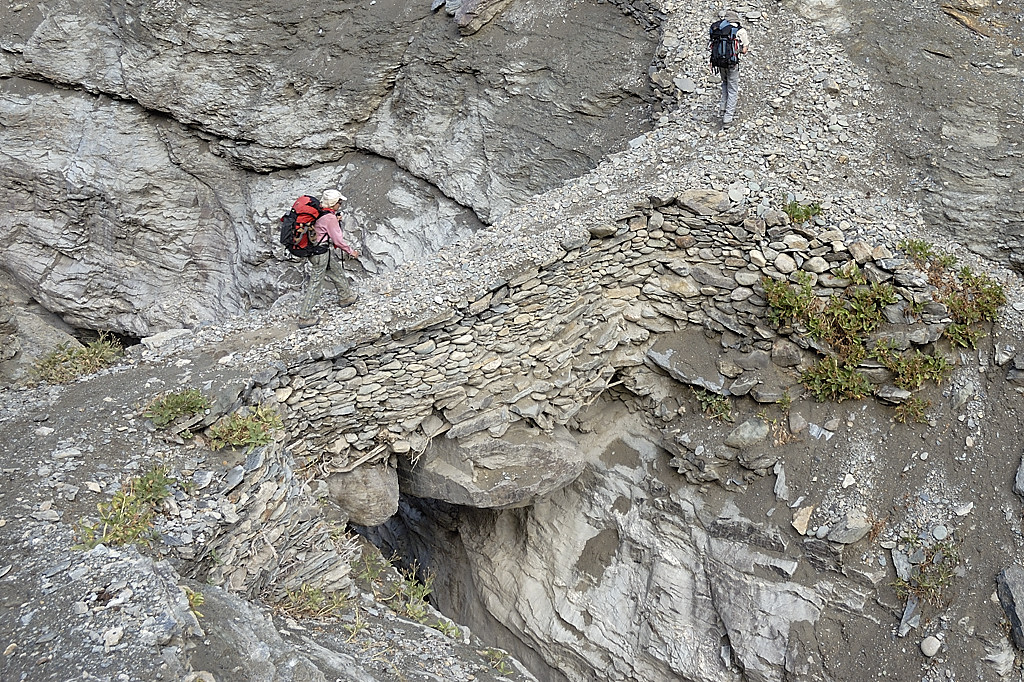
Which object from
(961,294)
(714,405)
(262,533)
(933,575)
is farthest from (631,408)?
(262,533)

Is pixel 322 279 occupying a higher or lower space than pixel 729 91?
lower

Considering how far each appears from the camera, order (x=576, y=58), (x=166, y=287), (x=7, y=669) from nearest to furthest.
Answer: (x=7, y=669), (x=576, y=58), (x=166, y=287)

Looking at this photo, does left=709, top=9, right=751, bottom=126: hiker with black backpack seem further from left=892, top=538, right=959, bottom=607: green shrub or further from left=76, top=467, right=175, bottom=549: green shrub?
left=76, top=467, right=175, bottom=549: green shrub

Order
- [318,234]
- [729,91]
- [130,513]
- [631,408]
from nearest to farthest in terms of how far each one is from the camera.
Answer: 1. [130,513]
2. [318,234]
3. [729,91]
4. [631,408]

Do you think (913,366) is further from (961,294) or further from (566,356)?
(566,356)

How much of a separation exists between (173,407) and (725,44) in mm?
9344

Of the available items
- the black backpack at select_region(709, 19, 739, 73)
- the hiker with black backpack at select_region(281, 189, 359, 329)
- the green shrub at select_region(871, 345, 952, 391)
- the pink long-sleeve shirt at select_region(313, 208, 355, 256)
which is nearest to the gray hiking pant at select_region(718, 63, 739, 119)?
the black backpack at select_region(709, 19, 739, 73)

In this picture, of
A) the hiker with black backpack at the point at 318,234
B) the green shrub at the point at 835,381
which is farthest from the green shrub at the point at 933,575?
the hiker with black backpack at the point at 318,234

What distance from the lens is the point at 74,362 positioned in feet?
32.6

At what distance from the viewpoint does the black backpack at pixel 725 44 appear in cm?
1089

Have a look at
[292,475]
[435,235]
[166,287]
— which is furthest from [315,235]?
→ [166,287]

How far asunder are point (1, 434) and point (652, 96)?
37.4 ft

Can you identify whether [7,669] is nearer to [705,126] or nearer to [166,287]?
[705,126]

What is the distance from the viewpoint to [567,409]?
11.4 metres
